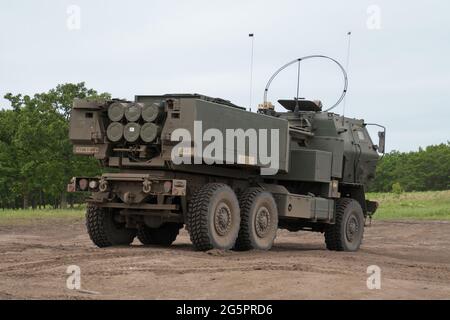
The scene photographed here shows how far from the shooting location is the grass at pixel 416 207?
4148cm

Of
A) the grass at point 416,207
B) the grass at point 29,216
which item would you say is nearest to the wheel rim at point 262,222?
the grass at point 29,216

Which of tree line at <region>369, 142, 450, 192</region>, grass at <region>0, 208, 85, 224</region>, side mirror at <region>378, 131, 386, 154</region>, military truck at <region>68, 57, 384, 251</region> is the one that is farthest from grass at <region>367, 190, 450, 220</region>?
tree line at <region>369, 142, 450, 192</region>

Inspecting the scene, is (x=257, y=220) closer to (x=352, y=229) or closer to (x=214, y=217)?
(x=214, y=217)

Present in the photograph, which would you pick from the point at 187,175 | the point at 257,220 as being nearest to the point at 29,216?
the point at 257,220

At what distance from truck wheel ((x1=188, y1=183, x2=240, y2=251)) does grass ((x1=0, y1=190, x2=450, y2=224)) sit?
16296mm

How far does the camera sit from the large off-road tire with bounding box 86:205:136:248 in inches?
634

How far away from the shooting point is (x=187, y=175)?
50.3 ft

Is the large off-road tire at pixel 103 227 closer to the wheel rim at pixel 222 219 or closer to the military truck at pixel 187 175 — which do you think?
the military truck at pixel 187 175

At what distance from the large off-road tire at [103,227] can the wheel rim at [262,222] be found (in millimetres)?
2577

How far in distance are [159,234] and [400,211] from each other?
30464mm
